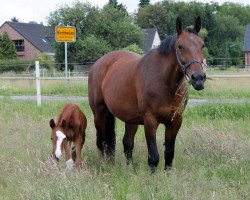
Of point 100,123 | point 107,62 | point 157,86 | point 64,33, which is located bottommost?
point 100,123

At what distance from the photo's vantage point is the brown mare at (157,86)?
4500mm

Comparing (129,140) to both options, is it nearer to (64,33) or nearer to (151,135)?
(151,135)

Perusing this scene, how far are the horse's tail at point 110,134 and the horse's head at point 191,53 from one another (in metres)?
2.26

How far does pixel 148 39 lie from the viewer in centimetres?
6331

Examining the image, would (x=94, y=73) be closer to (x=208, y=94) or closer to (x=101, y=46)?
(x=208, y=94)

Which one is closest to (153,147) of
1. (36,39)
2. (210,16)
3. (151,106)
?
(151,106)

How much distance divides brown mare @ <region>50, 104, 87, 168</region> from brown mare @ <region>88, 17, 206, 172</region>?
50cm

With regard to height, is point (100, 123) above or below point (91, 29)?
below

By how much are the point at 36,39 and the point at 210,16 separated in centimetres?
2990

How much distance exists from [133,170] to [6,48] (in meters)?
42.2

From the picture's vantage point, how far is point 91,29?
3778cm

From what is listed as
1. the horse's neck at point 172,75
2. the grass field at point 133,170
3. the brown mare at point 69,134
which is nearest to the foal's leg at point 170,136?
the grass field at point 133,170

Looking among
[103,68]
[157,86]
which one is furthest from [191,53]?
[103,68]

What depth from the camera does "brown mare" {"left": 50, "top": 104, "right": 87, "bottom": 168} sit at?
207 inches
